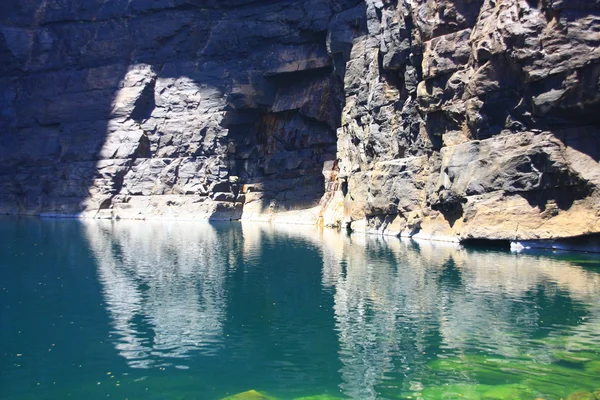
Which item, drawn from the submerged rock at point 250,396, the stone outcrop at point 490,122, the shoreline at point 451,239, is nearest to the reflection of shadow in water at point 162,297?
the submerged rock at point 250,396

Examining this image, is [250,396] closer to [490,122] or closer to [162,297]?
[162,297]

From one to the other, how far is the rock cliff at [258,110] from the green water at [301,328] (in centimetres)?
1560

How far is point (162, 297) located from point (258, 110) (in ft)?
220

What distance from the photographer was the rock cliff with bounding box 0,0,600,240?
48438 mm

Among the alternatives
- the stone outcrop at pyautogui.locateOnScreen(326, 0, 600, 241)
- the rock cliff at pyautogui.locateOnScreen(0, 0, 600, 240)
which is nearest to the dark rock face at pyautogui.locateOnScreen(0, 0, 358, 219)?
the rock cliff at pyautogui.locateOnScreen(0, 0, 600, 240)

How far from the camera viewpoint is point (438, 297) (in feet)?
84.3

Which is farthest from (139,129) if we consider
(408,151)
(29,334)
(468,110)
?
(29,334)

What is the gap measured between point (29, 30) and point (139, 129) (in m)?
24.9

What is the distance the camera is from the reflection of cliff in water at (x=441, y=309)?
666 inches

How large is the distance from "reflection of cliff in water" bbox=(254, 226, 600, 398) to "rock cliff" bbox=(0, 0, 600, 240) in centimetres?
1117

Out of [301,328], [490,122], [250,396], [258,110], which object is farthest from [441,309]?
[258,110]

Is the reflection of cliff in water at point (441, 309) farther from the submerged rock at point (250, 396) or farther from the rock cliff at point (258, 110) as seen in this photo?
the rock cliff at point (258, 110)

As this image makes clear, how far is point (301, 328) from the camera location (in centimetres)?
2064

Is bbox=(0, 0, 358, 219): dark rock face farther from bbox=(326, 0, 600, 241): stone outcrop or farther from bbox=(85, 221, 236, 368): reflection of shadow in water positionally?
bbox=(85, 221, 236, 368): reflection of shadow in water
